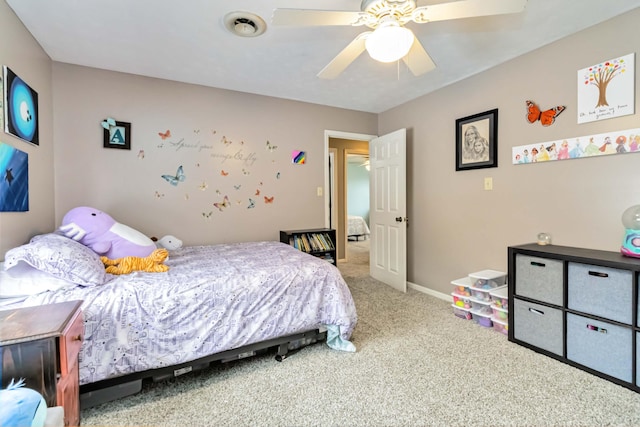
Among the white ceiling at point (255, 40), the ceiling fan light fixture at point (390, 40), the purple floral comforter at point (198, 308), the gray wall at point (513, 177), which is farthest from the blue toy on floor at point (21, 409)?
the gray wall at point (513, 177)

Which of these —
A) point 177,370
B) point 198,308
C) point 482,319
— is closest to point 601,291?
point 482,319

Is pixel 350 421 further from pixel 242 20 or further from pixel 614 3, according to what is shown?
pixel 614 3

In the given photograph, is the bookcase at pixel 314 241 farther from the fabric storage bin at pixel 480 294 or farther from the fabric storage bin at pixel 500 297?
the fabric storage bin at pixel 500 297

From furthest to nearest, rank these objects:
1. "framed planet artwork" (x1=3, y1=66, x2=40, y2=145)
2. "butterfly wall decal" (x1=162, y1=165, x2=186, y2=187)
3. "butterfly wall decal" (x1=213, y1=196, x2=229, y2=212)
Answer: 1. "butterfly wall decal" (x1=213, y1=196, x2=229, y2=212)
2. "butterfly wall decal" (x1=162, y1=165, x2=186, y2=187)
3. "framed planet artwork" (x1=3, y1=66, x2=40, y2=145)

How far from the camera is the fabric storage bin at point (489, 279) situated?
8.66ft

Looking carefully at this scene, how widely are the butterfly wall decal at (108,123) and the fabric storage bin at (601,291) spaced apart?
3938 mm

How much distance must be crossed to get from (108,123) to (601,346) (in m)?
4.21

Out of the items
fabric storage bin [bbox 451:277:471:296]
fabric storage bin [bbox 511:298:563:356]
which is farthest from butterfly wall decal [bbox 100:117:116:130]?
fabric storage bin [bbox 511:298:563:356]

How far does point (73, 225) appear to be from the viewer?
6.52 feet

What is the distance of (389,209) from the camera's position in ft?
12.5

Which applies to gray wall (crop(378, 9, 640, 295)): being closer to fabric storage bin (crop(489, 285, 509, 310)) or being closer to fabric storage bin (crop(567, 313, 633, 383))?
fabric storage bin (crop(489, 285, 509, 310))

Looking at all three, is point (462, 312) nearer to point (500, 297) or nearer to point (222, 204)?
point (500, 297)

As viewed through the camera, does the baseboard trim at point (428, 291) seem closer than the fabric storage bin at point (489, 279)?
No

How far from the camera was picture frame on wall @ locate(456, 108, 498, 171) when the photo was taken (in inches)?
109
